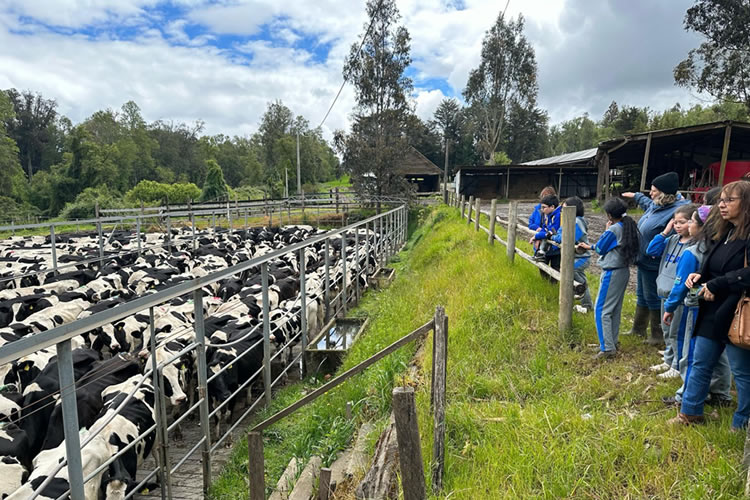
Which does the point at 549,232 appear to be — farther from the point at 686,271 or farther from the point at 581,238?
the point at 686,271

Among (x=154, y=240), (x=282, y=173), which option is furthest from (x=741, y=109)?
(x=154, y=240)

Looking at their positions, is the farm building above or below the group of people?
above

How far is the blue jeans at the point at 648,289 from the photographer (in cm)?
463

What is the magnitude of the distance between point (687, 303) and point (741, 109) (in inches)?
2160

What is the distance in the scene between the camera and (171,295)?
3.26 metres

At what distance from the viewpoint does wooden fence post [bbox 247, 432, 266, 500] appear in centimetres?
223

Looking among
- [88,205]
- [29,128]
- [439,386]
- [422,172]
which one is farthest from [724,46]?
[29,128]

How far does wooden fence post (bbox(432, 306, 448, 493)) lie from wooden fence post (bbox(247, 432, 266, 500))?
3.39ft

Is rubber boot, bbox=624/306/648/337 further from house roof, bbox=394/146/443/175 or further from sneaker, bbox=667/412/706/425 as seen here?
house roof, bbox=394/146/443/175

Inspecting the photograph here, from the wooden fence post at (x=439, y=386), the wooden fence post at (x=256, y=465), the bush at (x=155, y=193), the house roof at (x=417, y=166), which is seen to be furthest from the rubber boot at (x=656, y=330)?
the bush at (x=155, y=193)

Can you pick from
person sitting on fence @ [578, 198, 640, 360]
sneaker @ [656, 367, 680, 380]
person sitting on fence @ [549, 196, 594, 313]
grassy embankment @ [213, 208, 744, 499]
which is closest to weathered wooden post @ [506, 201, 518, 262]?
grassy embankment @ [213, 208, 744, 499]

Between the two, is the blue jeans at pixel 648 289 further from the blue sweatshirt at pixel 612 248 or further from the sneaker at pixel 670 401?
the sneaker at pixel 670 401

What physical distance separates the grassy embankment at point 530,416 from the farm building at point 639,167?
1147 centimetres

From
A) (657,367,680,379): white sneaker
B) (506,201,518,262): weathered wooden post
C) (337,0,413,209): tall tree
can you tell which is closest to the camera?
(657,367,680,379): white sneaker
